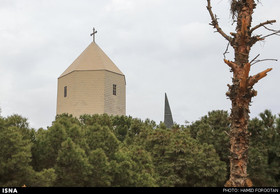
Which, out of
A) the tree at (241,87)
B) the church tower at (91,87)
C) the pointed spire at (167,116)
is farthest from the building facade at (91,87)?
the tree at (241,87)

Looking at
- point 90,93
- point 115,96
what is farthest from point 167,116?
point 90,93

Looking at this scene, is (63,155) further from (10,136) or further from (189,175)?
(189,175)

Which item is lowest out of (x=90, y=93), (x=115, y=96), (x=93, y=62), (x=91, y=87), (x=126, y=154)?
(x=126, y=154)

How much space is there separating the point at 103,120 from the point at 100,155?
6361 millimetres

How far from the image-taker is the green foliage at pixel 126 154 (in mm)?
11523

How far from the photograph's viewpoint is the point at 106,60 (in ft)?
121

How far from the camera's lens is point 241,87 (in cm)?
549

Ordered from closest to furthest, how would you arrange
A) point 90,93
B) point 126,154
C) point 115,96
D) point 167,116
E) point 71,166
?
point 71,166
point 126,154
point 90,93
point 115,96
point 167,116

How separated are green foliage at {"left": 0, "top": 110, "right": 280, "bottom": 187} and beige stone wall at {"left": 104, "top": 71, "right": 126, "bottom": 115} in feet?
34.2

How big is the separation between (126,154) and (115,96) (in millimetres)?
22279

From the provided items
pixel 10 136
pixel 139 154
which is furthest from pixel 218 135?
pixel 10 136

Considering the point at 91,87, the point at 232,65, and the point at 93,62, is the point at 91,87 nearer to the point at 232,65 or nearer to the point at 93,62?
the point at 93,62

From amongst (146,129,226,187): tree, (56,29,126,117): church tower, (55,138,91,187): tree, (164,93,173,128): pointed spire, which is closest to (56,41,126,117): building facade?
(56,29,126,117): church tower

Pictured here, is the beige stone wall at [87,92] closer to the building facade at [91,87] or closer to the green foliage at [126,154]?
the building facade at [91,87]
